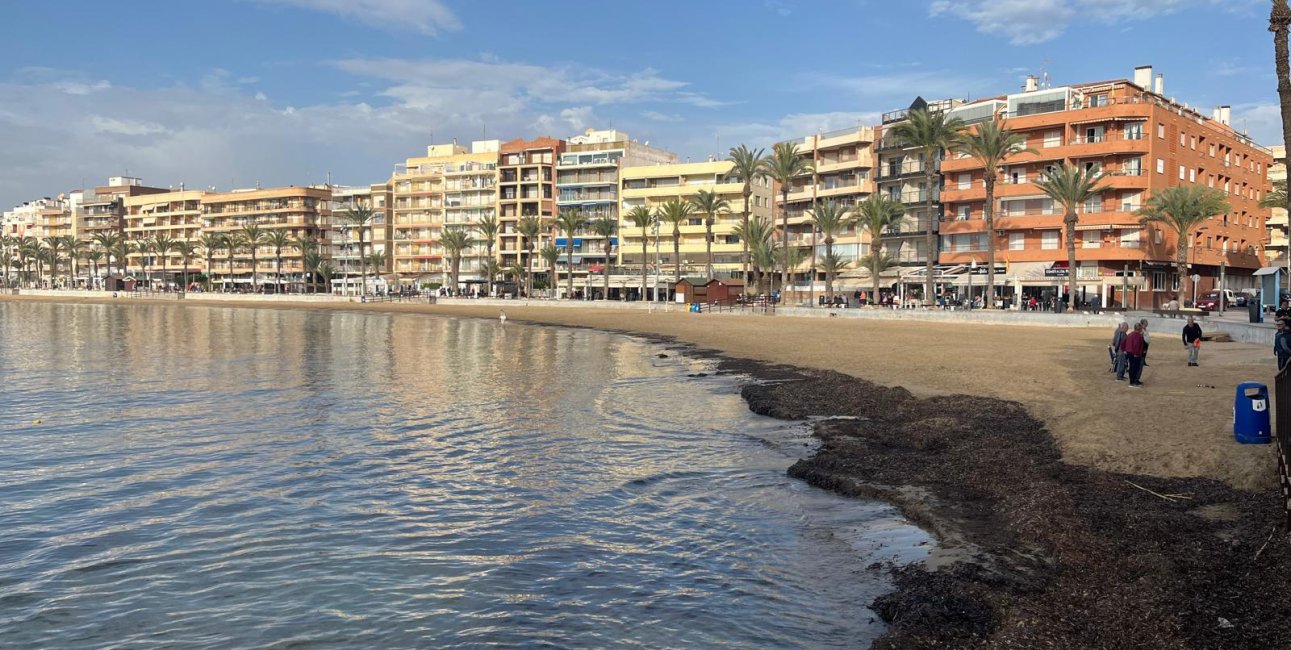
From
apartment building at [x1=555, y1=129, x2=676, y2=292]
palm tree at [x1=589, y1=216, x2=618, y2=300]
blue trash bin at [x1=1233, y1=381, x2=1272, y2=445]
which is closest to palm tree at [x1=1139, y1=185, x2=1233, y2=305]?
blue trash bin at [x1=1233, y1=381, x2=1272, y2=445]

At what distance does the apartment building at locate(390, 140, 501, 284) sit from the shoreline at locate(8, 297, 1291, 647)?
399ft

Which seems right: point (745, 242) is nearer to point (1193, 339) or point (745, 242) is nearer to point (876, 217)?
point (876, 217)

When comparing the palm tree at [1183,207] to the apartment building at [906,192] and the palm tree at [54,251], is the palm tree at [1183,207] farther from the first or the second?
the palm tree at [54,251]

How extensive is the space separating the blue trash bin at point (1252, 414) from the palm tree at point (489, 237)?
107359 millimetres

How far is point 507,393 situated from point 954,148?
62706mm

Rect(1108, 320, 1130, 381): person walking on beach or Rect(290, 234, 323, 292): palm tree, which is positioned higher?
Rect(290, 234, 323, 292): palm tree

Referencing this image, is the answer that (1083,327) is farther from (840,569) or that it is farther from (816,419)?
(840,569)

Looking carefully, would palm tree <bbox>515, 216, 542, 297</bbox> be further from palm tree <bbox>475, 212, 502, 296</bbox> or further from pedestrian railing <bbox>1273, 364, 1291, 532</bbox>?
pedestrian railing <bbox>1273, 364, 1291, 532</bbox>

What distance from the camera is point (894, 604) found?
7957 mm

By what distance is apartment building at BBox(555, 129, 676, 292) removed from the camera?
390 feet

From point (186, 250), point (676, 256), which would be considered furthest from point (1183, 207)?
point (186, 250)

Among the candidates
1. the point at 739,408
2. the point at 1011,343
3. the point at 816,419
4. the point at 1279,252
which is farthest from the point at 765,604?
the point at 1279,252

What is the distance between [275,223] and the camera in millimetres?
150625

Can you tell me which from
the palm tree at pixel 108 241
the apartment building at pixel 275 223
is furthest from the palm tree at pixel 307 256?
the palm tree at pixel 108 241
